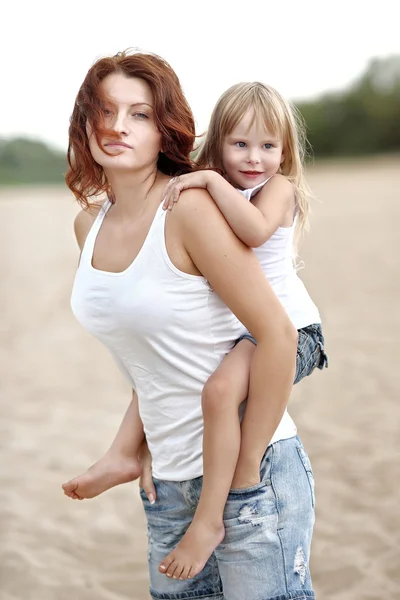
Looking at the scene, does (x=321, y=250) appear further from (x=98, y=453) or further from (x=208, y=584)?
(x=208, y=584)

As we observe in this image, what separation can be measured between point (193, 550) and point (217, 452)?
8.7 inches

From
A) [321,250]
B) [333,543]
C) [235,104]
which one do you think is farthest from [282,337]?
[321,250]

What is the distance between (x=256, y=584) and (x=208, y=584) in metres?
0.24

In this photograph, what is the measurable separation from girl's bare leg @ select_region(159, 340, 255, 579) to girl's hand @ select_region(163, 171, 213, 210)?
364 millimetres

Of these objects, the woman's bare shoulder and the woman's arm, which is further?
the woman's bare shoulder

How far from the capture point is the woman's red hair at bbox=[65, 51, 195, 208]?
189 cm

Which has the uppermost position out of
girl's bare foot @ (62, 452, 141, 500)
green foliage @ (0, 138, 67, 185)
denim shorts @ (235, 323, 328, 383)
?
denim shorts @ (235, 323, 328, 383)

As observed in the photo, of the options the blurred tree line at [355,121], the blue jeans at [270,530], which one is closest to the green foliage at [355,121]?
the blurred tree line at [355,121]

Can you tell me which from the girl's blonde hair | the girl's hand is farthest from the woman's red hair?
the girl's blonde hair

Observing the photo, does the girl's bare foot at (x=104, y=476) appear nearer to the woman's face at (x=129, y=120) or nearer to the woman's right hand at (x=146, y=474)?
the woman's right hand at (x=146, y=474)

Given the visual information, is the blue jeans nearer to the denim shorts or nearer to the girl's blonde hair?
the denim shorts

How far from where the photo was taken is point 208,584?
2.03 meters

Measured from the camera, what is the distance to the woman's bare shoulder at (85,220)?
2154 mm

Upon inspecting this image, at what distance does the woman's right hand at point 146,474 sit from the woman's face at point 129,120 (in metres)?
0.75
